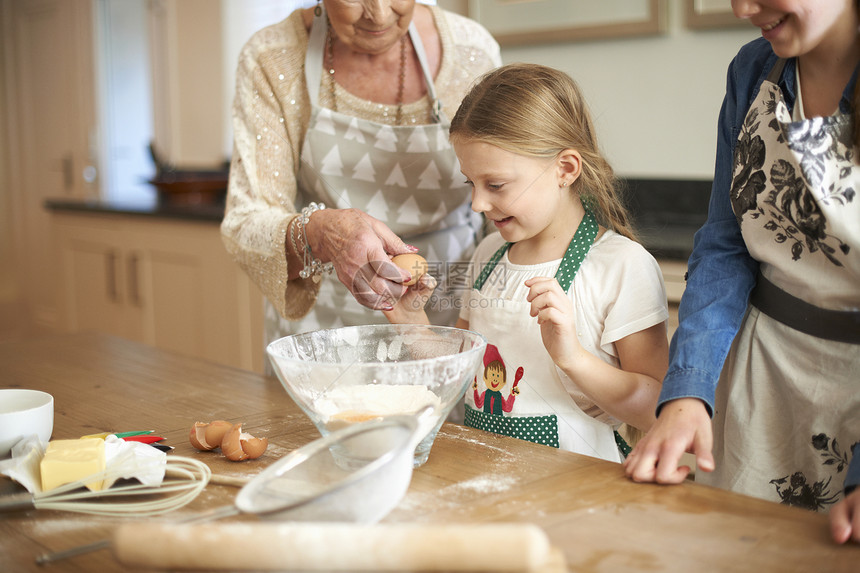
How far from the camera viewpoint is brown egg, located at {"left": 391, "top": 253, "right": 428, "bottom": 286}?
120 centimetres

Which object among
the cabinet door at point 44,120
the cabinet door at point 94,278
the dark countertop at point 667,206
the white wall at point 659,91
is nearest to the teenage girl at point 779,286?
the dark countertop at point 667,206

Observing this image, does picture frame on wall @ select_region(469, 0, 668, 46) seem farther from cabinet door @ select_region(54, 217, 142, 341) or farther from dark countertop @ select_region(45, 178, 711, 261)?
cabinet door @ select_region(54, 217, 142, 341)

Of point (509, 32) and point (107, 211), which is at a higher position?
point (509, 32)

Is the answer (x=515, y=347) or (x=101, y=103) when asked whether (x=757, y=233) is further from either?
(x=101, y=103)

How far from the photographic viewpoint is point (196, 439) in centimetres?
98

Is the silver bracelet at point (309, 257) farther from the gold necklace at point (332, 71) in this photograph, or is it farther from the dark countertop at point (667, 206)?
the dark countertop at point (667, 206)

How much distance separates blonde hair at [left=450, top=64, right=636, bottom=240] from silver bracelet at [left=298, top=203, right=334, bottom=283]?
26 cm

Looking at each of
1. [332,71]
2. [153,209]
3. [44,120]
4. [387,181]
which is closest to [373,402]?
[387,181]

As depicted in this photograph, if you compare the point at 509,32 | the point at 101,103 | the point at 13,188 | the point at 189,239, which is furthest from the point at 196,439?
the point at 13,188

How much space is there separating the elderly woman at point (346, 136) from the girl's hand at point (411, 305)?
167 mm

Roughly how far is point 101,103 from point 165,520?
4565 mm

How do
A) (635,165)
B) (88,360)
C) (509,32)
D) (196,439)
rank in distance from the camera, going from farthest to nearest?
1. (509,32)
2. (635,165)
3. (88,360)
4. (196,439)

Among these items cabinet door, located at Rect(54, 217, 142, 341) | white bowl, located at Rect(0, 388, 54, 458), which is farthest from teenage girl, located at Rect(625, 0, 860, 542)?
cabinet door, located at Rect(54, 217, 142, 341)

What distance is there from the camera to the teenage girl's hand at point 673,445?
0.83 meters
